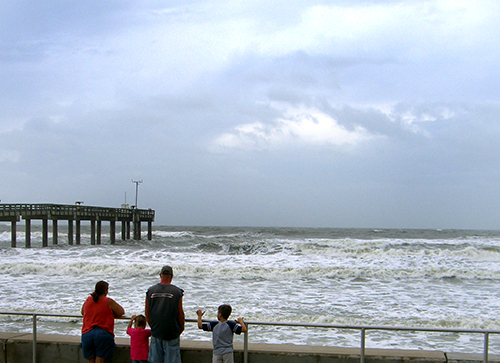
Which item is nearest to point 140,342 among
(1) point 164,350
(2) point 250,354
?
(1) point 164,350

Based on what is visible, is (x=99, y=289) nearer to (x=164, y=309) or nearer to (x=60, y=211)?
(x=164, y=309)

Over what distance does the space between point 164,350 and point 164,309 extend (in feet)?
1.75

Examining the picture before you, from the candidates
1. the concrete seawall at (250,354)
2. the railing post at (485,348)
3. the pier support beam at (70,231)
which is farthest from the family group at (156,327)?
the pier support beam at (70,231)

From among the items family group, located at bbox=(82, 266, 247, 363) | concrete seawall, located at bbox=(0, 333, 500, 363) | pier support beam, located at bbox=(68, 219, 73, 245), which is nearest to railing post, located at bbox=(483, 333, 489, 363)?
concrete seawall, located at bbox=(0, 333, 500, 363)

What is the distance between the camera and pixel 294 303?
45.9ft

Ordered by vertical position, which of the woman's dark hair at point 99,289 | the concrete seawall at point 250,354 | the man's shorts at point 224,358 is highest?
the woman's dark hair at point 99,289

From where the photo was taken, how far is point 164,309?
4.93 meters

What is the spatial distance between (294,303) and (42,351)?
905 centimetres

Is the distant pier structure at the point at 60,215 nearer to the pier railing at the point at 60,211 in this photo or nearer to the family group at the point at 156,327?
the pier railing at the point at 60,211

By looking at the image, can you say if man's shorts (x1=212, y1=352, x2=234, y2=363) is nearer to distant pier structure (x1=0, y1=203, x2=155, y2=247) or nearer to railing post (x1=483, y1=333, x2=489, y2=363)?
railing post (x1=483, y1=333, x2=489, y2=363)

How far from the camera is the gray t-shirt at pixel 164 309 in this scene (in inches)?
194

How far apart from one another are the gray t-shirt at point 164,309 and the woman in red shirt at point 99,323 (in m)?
0.50

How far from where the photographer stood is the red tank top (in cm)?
514

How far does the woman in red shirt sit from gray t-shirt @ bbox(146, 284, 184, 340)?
19.5 inches
